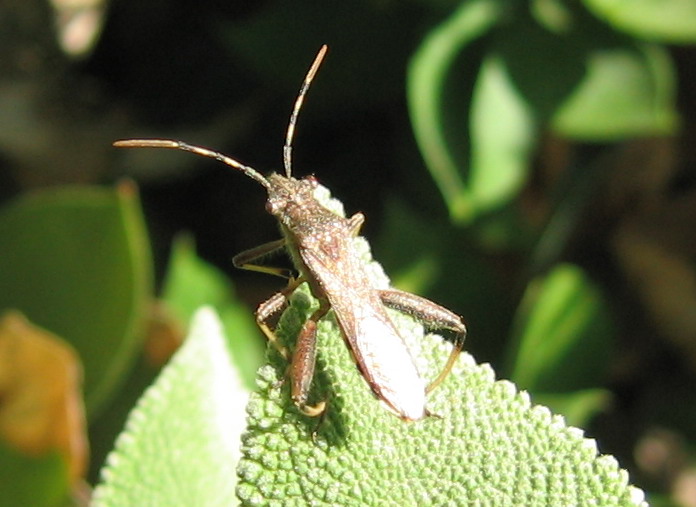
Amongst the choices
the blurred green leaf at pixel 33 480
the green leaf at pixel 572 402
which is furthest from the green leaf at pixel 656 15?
the blurred green leaf at pixel 33 480

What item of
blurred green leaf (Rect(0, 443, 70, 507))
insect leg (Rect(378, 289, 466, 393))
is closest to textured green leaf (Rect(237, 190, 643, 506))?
insect leg (Rect(378, 289, 466, 393))

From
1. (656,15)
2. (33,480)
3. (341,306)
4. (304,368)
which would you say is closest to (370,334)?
(341,306)

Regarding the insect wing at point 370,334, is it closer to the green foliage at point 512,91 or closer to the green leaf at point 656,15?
the green foliage at point 512,91

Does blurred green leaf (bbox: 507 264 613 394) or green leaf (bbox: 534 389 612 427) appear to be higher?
blurred green leaf (bbox: 507 264 613 394)

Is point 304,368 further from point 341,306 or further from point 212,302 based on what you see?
point 212,302

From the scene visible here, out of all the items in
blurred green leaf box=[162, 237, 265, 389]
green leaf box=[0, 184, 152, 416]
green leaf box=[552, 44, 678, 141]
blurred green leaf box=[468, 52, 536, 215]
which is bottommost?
green leaf box=[0, 184, 152, 416]

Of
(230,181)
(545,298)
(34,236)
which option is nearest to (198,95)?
(230,181)

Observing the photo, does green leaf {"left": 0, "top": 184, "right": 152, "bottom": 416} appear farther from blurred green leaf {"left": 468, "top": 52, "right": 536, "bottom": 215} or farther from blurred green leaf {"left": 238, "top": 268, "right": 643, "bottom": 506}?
blurred green leaf {"left": 238, "top": 268, "right": 643, "bottom": 506}
